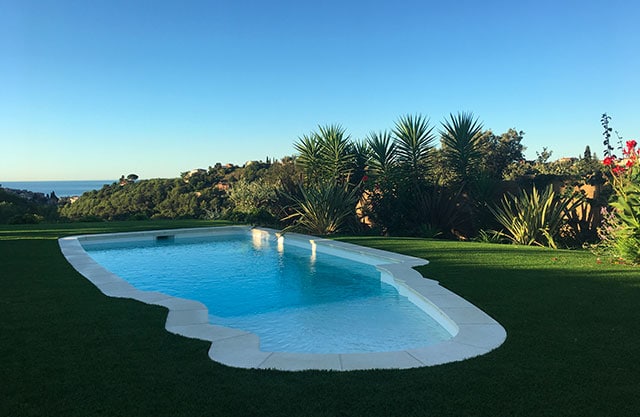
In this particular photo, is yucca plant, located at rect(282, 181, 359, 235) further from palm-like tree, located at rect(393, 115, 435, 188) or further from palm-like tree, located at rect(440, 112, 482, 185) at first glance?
palm-like tree, located at rect(440, 112, 482, 185)

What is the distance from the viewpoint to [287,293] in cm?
703

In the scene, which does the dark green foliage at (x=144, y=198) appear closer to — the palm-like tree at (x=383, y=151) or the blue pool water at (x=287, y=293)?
the palm-like tree at (x=383, y=151)

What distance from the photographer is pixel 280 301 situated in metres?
6.49

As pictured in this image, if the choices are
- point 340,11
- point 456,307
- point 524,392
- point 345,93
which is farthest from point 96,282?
point 345,93

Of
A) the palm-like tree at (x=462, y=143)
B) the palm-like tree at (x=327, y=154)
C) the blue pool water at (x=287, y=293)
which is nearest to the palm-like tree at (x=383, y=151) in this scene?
the palm-like tree at (x=327, y=154)

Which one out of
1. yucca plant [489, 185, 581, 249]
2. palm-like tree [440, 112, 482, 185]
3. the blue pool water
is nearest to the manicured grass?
the blue pool water

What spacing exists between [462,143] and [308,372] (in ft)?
40.9

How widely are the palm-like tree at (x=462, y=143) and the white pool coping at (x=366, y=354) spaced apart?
701 cm

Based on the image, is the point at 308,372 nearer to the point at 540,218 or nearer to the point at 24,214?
the point at 540,218

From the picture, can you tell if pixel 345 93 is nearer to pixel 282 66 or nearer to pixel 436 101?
pixel 282 66

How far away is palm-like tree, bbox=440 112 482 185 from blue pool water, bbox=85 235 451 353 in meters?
6.42

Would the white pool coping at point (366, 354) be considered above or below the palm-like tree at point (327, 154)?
below

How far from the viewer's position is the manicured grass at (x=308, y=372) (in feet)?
8.41

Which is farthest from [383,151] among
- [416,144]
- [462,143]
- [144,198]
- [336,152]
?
[144,198]
